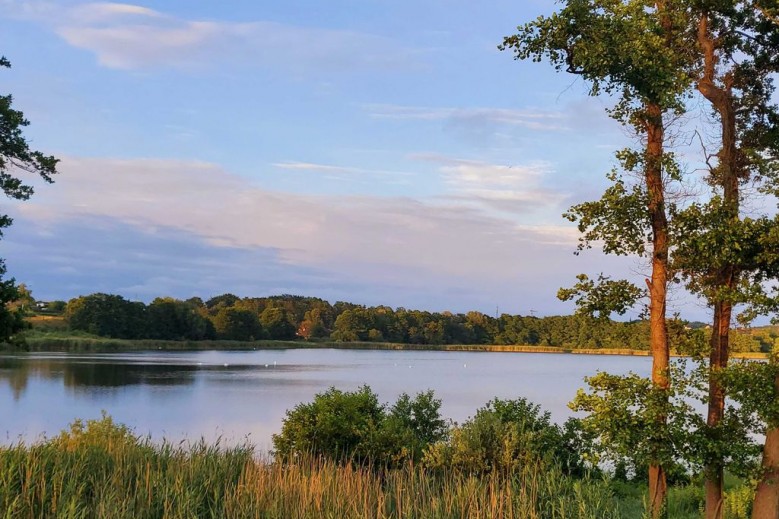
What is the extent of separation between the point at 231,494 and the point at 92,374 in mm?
53979

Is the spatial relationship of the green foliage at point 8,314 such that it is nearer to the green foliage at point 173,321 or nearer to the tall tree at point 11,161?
the tall tree at point 11,161

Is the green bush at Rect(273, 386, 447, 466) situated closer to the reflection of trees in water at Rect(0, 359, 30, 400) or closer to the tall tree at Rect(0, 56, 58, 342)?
the tall tree at Rect(0, 56, 58, 342)

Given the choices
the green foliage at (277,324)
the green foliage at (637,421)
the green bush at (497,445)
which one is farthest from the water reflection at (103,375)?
the green foliage at (277,324)

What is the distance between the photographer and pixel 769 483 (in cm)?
1002

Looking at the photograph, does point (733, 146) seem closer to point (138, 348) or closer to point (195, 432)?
point (195, 432)

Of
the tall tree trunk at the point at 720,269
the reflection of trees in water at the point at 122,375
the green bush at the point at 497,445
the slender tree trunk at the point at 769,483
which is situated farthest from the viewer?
the reflection of trees in water at the point at 122,375

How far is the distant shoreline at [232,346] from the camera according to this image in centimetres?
10069

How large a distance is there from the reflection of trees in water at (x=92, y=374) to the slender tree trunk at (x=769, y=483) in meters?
39.2

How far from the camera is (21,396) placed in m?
40.2

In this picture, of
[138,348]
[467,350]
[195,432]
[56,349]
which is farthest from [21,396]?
[467,350]

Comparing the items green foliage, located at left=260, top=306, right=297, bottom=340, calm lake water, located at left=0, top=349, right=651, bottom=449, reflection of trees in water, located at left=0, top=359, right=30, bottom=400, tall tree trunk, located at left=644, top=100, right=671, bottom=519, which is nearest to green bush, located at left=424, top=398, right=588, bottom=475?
tall tree trunk, located at left=644, top=100, right=671, bottom=519

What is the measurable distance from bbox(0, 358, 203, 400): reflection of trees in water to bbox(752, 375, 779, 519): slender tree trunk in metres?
39.2

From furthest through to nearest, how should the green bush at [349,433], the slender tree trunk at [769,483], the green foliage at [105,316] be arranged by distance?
the green foliage at [105,316] → the green bush at [349,433] → the slender tree trunk at [769,483]

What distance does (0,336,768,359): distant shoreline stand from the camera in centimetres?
10069
